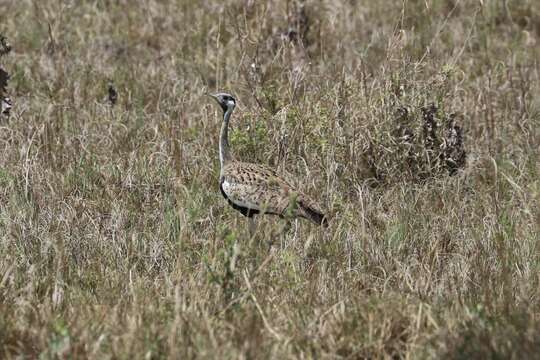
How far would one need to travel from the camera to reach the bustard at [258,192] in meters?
5.89

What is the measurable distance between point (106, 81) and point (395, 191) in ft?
9.18

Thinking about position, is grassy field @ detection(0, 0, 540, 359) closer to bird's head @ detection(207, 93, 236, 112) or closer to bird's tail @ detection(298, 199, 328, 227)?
bird's tail @ detection(298, 199, 328, 227)

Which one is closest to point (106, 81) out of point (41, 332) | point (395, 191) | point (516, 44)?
point (395, 191)

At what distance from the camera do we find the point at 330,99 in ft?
24.3

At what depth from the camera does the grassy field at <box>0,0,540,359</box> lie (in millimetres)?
4430

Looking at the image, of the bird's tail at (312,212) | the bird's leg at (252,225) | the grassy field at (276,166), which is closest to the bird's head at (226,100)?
the grassy field at (276,166)

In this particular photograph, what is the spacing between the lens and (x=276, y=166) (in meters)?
7.07

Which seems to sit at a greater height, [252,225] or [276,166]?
[252,225]

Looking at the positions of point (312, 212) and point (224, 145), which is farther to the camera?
point (224, 145)

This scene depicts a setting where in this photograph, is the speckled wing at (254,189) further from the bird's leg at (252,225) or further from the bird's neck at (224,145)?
the bird's neck at (224,145)

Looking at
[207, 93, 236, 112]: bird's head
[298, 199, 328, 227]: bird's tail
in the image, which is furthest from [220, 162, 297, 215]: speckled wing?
[207, 93, 236, 112]: bird's head

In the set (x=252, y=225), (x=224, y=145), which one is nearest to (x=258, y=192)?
(x=252, y=225)

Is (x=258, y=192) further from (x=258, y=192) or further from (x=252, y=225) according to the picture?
(x=252, y=225)

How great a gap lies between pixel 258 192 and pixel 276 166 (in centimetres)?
100
